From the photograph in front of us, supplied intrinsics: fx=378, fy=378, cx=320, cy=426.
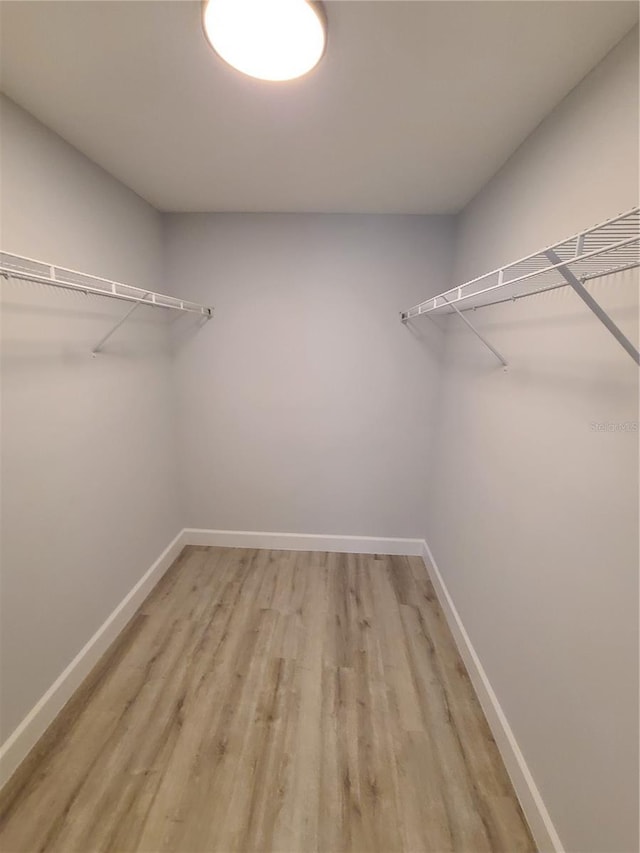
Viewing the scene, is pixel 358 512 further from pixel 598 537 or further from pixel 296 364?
pixel 598 537

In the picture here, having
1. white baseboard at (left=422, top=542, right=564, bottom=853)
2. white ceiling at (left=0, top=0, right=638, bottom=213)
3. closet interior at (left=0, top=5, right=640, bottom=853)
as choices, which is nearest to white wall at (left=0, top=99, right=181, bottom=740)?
closet interior at (left=0, top=5, right=640, bottom=853)

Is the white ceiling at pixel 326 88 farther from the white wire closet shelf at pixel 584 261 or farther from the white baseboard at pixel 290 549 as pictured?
the white baseboard at pixel 290 549

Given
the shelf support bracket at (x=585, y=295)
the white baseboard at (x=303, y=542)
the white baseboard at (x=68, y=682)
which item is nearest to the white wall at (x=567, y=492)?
the shelf support bracket at (x=585, y=295)

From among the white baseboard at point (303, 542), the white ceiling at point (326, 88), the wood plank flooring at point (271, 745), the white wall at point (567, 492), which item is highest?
the white ceiling at point (326, 88)

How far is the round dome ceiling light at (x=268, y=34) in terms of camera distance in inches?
35.9

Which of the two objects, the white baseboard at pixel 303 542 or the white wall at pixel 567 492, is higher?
the white wall at pixel 567 492

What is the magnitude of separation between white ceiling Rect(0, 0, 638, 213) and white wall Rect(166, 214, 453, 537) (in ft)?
1.80

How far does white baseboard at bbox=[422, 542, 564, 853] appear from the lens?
1186 millimetres

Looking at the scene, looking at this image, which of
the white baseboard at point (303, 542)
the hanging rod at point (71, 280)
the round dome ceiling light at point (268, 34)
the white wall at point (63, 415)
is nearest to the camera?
the round dome ceiling light at point (268, 34)

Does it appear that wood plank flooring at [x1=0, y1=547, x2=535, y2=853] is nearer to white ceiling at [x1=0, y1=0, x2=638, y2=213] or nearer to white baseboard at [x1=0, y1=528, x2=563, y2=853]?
white baseboard at [x1=0, y1=528, x2=563, y2=853]

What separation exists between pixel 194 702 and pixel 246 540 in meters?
1.28

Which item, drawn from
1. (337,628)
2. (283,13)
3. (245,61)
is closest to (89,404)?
(245,61)

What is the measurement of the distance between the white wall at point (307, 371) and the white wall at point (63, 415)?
1.50ft

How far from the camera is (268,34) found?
38.7 inches
